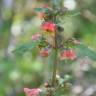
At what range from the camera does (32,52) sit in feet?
17.1

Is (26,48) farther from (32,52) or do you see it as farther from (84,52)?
(32,52)

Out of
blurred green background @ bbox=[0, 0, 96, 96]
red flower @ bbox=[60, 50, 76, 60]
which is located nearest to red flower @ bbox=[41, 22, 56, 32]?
red flower @ bbox=[60, 50, 76, 60]

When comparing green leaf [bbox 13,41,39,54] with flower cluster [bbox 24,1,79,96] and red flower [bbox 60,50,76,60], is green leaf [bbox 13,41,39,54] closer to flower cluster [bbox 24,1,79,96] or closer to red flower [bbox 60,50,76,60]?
flower cluster [bbox 24,1,79,96]

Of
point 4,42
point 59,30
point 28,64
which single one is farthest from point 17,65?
point 59,30

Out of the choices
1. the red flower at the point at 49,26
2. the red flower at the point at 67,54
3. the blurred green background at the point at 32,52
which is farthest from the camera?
the blurred green background at the point at 32,52

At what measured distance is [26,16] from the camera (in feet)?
19.4

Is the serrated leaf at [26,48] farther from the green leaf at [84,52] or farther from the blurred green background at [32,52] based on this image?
the blurred green background at [32,52]

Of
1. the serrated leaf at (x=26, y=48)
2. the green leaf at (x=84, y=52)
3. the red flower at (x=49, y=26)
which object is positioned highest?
the red flower at (x=49, y=26)

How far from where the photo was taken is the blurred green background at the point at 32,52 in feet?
13.8

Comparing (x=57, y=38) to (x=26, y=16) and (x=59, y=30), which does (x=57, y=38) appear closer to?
(x=59, y=30)

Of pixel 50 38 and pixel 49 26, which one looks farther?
pixel 50 38

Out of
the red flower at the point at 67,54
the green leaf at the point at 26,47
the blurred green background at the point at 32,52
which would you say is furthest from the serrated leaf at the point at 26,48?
the blurred green background at the point at 32,52

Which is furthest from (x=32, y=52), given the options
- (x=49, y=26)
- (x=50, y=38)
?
(x=49, y=26)

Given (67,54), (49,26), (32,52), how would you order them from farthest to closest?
(32,52) < (67,54) < (49,26)
